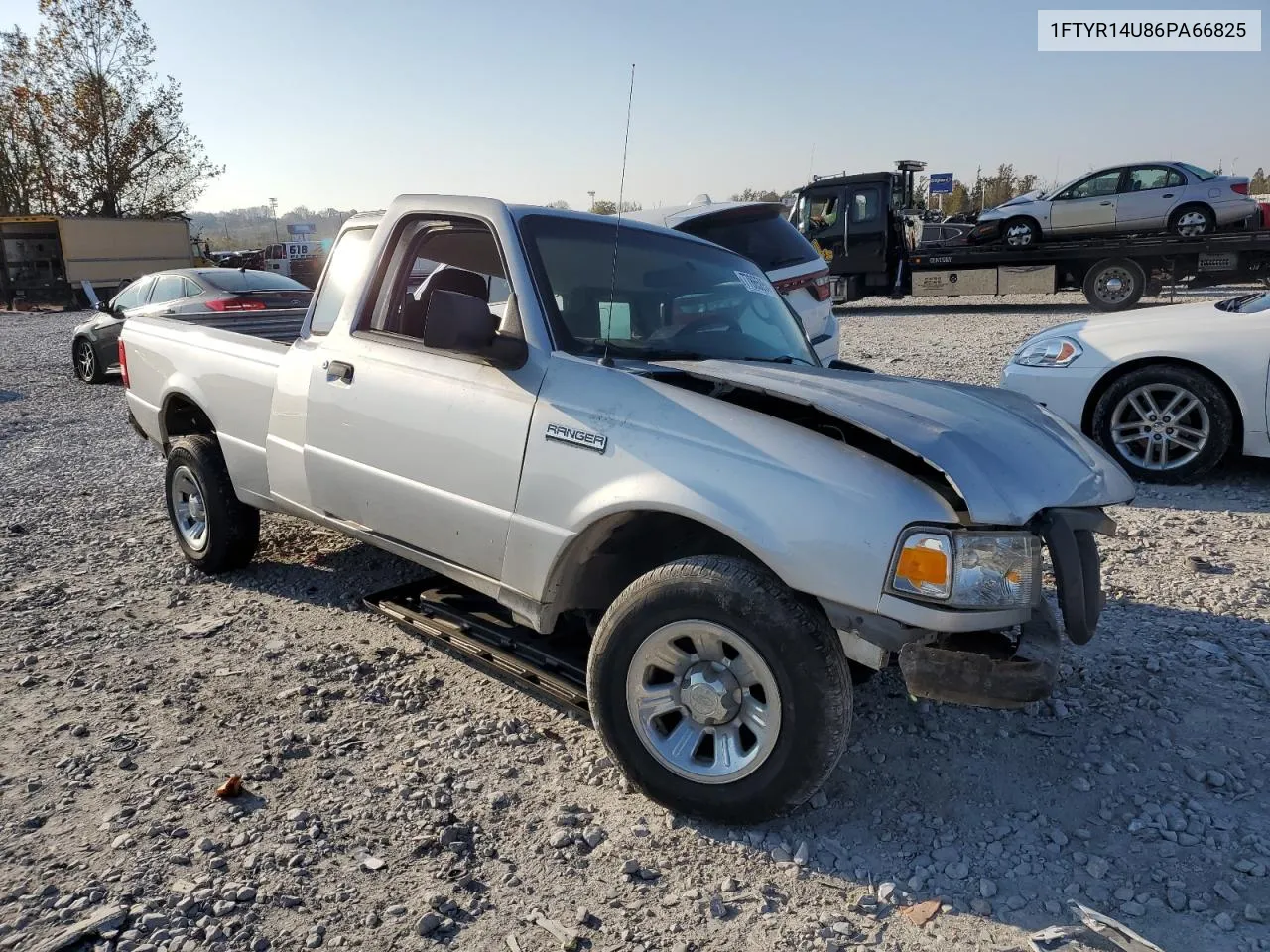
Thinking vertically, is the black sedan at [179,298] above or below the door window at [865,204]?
below

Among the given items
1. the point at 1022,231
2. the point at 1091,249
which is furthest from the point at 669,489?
the point at 1022,231

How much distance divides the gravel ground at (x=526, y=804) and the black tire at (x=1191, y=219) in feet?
50.2

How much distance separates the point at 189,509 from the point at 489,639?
2481 mm

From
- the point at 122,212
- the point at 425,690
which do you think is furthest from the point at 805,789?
the point at 122,212

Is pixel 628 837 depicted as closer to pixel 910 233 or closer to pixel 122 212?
pixel 910 233

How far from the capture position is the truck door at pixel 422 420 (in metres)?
A: 3.34

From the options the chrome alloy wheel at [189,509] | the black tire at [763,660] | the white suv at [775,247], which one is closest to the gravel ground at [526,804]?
the black tire at [763,660]

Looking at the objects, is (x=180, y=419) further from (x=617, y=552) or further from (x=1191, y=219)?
(x=1191, y=219)

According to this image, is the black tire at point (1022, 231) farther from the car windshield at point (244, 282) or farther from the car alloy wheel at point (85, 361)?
the car alloy wheel at point (85, 361)

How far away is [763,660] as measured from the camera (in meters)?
2.71

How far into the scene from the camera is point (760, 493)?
2711 millimetres

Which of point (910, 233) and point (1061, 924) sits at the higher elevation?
point (910, 233)

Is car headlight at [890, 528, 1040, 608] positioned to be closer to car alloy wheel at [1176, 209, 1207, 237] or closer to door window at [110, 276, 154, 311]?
door window at [110, 276, 154, 311]

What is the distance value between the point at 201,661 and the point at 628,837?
2.27 m
